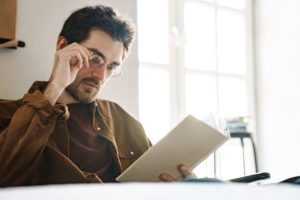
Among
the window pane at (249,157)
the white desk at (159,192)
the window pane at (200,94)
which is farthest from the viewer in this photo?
the window pane at (249,157)

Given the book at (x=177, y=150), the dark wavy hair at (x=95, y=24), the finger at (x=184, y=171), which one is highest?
the dark wavy hair at (x=95, y=24)

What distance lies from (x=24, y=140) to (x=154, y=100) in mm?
853

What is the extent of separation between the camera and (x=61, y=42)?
4.29 feet

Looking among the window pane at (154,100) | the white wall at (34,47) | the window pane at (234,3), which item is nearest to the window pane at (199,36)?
the window pane at (234,3)

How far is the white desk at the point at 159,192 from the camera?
423 millimetres

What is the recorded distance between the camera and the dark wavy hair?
1.33m

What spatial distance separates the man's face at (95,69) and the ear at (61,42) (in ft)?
0.17

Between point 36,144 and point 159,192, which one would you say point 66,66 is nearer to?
point 36,144

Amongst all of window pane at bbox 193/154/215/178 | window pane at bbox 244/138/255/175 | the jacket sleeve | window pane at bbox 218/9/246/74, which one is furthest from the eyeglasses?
window pane at bbox 244/138/255/175

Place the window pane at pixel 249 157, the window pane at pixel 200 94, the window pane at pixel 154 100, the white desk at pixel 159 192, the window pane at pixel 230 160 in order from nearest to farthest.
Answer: the white desk at pixel 159 192, the window pane at pixel 154 100, the window pane at pixel 200 94, the window pane at pixel 230 160, the window pane at pixel 249 157

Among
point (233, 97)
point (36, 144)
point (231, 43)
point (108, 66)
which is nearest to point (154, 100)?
point (108, 66)

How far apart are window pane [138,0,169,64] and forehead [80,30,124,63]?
1.31 feet

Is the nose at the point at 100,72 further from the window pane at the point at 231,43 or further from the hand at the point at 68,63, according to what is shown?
the window pane at the point at 231,43

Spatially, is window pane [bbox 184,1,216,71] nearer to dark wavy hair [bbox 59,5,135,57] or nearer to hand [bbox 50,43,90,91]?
dark wavy hair [bbox 59,5,135,57]
